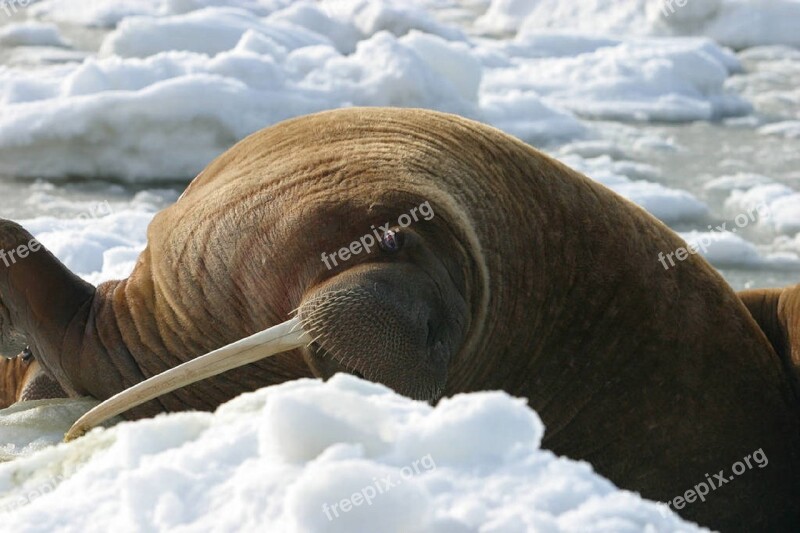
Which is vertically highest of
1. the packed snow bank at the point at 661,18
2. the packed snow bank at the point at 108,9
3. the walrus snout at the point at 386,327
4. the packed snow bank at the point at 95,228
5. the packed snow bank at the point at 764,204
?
the packed snow bank at the point at 661,18

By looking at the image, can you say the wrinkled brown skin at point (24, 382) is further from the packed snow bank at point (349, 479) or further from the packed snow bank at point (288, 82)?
the packed snow bank at point (288, 82)

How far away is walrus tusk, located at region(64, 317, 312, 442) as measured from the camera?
133 inches

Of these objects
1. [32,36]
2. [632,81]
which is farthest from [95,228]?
[632,81]

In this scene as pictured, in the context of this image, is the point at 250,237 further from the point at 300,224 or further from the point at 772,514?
the point at 772,514

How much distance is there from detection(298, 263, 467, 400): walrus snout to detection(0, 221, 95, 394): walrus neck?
122cm

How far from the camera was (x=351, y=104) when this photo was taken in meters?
10.2

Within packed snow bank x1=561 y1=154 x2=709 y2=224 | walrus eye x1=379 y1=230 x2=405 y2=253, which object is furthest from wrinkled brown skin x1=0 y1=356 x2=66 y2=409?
packed snow bank x1=561 y1=154 x2=709 y2=224

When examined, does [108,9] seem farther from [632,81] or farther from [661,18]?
[661,18]

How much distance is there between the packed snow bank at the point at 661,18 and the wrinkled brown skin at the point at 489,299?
39.2ft

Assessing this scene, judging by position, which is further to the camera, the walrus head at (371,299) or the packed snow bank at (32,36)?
the packed snow bank at (32,36)

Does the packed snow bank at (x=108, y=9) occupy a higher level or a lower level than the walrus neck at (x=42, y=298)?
higher

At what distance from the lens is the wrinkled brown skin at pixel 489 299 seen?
379 centimetres

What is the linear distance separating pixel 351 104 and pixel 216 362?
6978 mm

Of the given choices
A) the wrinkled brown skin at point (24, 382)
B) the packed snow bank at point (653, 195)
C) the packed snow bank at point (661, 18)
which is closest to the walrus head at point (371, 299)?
the wrinkled brown skin at point (24, 382)
